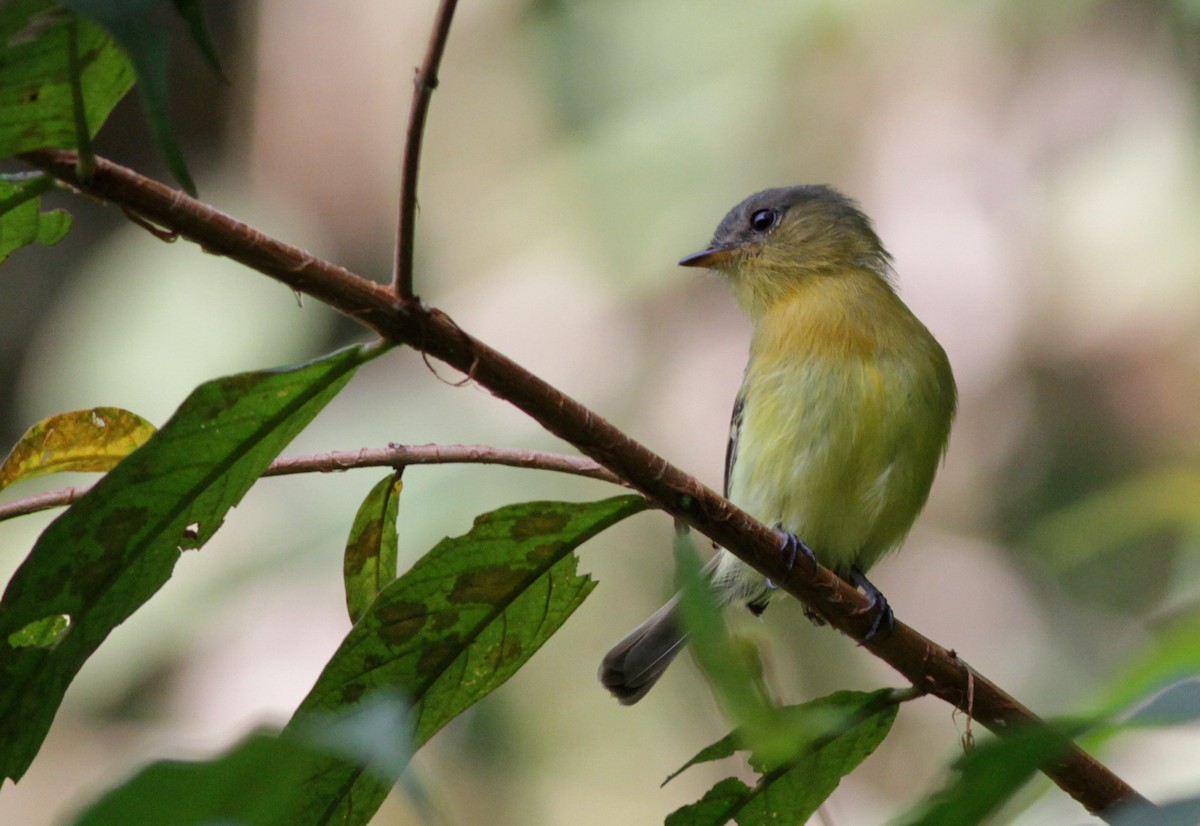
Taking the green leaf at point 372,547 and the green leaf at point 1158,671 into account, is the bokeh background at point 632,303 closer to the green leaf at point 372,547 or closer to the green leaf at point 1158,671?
the green leaf at point 372,547

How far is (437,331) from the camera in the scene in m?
1.20

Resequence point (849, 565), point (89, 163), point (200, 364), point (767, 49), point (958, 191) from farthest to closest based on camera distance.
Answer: point (958, 191), point (767, 49), point (200, 364), point (849, 565), point (89, 163)

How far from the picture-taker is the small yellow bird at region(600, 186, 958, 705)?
10.8 feet

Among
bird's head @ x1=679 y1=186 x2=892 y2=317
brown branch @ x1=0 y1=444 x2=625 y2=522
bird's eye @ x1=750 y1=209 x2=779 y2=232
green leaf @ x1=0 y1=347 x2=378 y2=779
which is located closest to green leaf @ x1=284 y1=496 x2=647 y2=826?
brown branch @ x1=0 y1=444 x2=625 y2=522

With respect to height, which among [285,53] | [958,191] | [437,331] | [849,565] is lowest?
[437,331]

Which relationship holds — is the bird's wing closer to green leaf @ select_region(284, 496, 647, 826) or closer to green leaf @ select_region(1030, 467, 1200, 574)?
green leaf @ select_region(1030, 467, 1200, 574)

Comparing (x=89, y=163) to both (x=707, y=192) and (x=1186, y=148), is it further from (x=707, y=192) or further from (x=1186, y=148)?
(x=1186, y=148)

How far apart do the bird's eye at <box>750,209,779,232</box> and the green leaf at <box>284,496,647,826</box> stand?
9.89ft

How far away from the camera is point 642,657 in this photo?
3.36 meters

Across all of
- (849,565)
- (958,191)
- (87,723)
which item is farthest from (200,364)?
(958,191)

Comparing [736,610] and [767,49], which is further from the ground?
[767,49]

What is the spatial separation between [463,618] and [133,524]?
37 centimetres

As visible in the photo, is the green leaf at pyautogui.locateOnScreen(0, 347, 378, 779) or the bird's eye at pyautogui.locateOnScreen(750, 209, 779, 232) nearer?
the green leaf at pyautogui.locateOnScreen(0, 347, 378, 779)

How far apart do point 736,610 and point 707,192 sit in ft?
8.23
